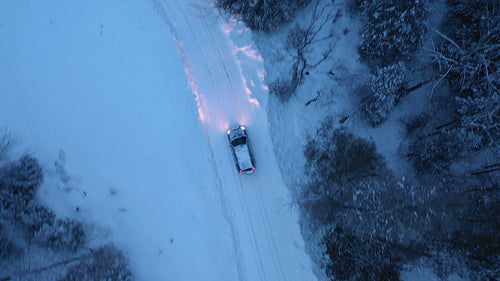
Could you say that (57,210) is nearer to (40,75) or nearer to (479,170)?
(40,75)

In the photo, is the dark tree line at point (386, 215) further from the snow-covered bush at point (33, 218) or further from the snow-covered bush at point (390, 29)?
the snow-covered bush at point (33, 218)

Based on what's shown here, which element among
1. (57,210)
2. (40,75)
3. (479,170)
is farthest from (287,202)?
(40,75)

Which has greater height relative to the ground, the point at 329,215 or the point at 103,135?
the point at 103,135

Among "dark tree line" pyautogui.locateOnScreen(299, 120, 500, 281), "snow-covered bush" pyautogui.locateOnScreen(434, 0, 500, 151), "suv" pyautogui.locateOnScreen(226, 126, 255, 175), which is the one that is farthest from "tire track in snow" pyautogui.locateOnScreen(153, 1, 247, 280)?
"snow-covered bush" pyautogui.locateOnScreen(434, 0, 500, 151)

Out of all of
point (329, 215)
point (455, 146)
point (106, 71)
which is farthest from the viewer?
point (106, 71)

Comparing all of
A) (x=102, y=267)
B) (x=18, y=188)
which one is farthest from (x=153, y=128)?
(x=102, y=267)

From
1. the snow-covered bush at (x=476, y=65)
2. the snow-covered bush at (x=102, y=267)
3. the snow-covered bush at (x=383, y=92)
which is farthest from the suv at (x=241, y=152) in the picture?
the snow-covered bush at (x=476, y=65)

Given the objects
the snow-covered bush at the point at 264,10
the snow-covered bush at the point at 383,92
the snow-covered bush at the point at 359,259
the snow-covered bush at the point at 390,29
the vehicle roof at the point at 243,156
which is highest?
the snow-covered bush at the point at 264,10

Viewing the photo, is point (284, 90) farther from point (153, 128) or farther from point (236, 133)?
point (153, 128)
